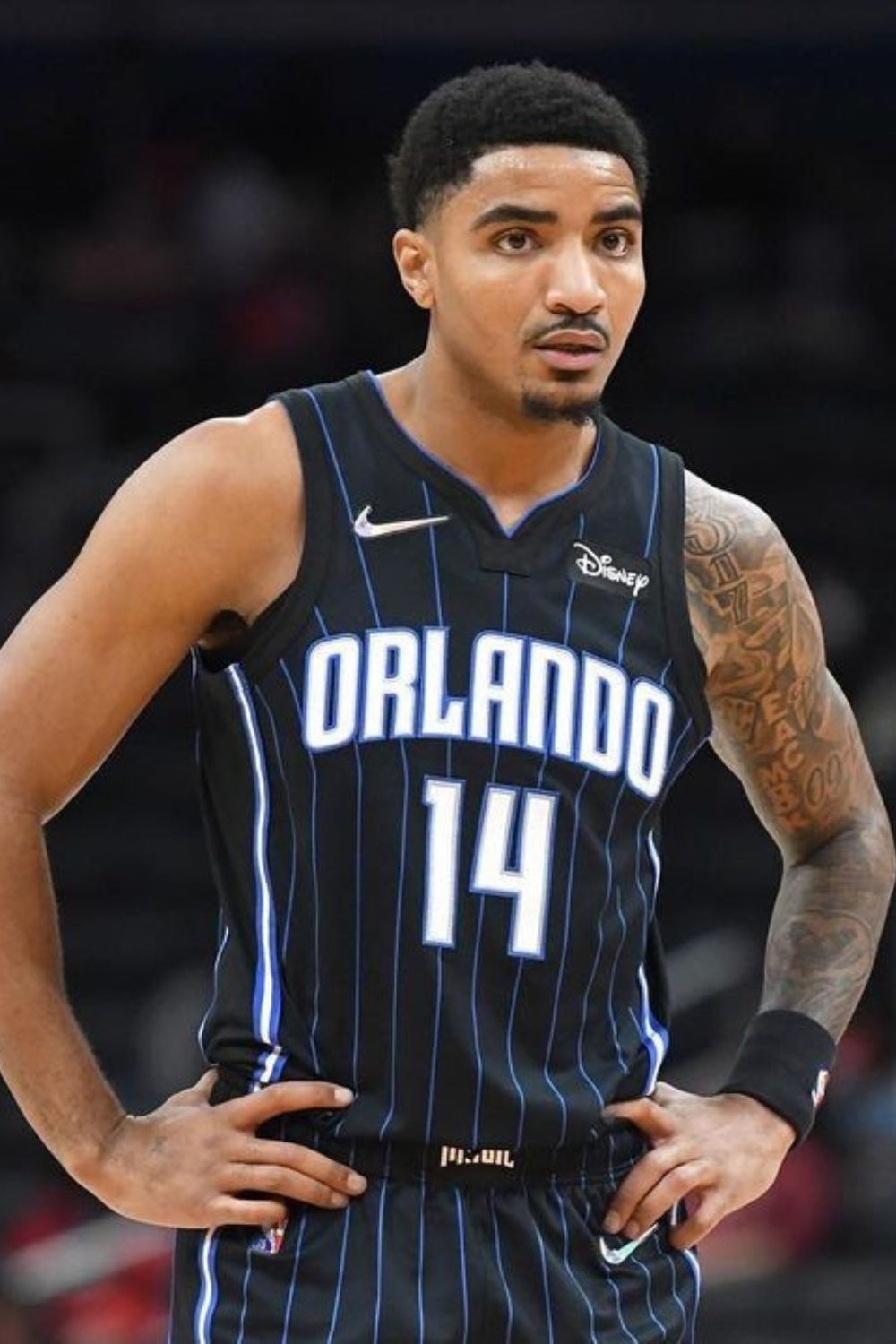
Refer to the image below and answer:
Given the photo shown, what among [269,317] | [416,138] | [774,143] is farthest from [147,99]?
[416,138]

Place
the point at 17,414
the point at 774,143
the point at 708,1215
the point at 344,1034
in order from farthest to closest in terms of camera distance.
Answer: the point at 774,143 → the point at 17,414 → the point at 708,1215 → the point at 344,1034

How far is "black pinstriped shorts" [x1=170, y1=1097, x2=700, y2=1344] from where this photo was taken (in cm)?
339

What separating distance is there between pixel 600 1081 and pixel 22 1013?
2.58 feet

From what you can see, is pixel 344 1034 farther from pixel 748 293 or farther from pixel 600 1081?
pixel 748 293

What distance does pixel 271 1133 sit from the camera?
11.4 feet

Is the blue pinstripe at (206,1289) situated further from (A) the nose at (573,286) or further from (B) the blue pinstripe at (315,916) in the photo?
(A) the nose at (573,286)

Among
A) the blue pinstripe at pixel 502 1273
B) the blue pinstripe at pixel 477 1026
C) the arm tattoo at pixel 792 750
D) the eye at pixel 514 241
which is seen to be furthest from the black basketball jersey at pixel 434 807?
the eye at pixel 514 241

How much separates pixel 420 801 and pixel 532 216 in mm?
794

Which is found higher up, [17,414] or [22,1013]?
[17,414]

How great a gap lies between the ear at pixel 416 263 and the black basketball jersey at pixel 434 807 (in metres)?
0.20

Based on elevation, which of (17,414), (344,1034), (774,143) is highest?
(774,143)

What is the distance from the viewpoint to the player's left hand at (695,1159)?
3.57m

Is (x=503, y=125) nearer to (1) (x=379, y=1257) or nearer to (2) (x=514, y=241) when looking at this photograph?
(2) (x=514, y=241)

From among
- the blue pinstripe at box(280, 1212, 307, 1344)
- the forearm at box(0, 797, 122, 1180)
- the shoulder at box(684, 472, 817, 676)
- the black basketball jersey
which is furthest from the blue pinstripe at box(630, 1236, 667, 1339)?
the shoulder at box(684, 472, 817, 676)
